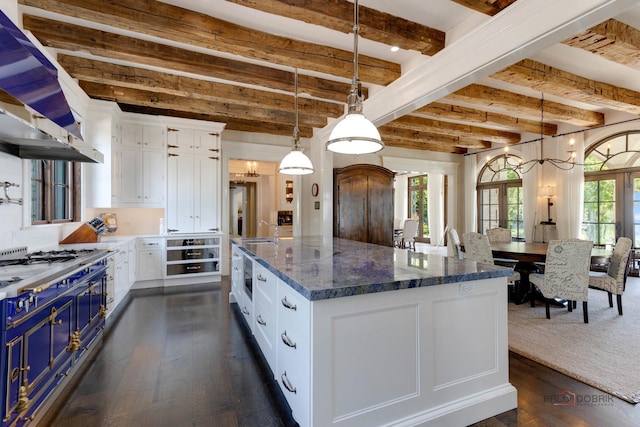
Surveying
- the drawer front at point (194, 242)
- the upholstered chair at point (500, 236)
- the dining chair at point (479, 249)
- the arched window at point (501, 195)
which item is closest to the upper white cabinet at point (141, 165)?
the drawer front at point (194, 242)

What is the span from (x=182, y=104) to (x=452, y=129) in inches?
191

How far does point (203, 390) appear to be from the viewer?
2.09 m

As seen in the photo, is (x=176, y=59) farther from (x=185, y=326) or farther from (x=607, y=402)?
(x=607, y=402)

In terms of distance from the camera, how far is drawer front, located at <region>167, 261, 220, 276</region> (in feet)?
16.0

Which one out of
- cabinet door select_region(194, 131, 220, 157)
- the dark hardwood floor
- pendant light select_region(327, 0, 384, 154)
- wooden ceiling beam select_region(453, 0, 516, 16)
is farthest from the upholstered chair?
cabinet door select_region(194, 131, 220, 157)

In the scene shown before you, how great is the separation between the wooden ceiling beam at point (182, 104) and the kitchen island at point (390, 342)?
11.7 ft

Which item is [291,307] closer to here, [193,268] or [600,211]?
[193,268]

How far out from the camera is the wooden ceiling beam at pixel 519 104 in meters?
4.04

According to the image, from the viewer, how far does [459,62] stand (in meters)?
2.83

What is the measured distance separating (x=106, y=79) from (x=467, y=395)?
4.66m

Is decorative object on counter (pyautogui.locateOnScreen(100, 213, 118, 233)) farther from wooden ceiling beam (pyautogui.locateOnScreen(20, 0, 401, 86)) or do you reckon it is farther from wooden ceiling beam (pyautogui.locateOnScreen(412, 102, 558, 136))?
wooden ceiling beam (pyautogui.locateOnScreen(412, 102, 558, 136))

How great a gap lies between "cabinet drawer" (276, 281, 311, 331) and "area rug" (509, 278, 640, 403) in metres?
2.16

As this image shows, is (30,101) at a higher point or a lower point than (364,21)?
lower

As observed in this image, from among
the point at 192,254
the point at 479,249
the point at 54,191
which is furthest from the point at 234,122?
the point at 479,249
